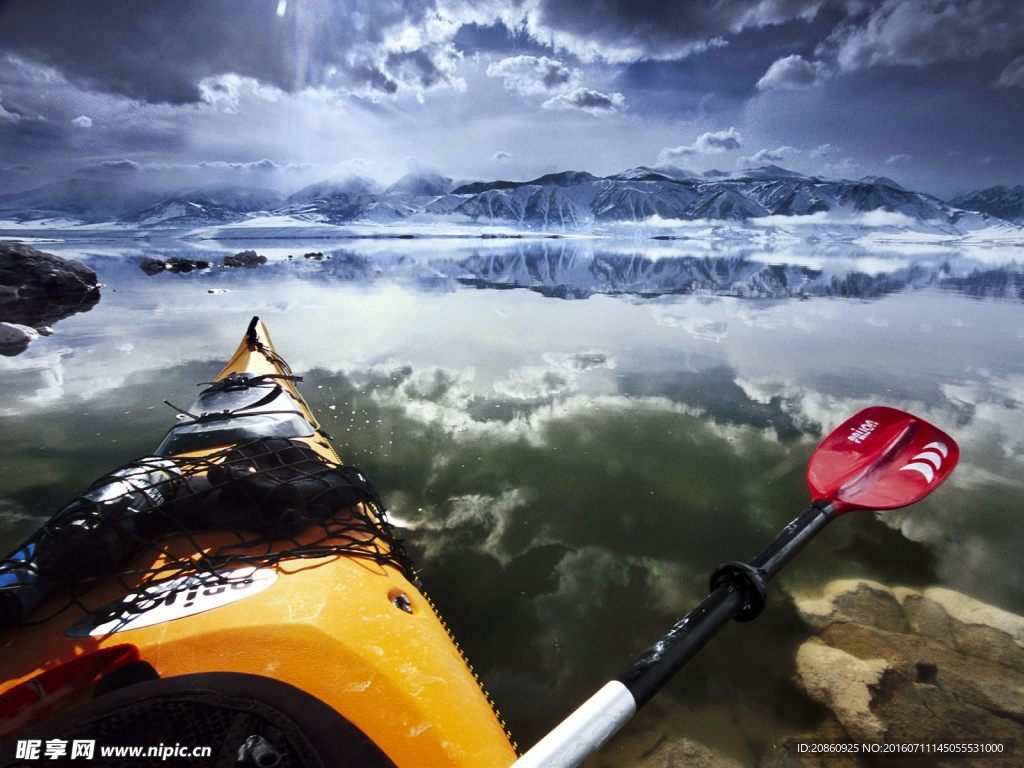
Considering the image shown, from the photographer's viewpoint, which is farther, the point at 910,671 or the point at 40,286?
the point at 40,286

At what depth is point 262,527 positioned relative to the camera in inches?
117

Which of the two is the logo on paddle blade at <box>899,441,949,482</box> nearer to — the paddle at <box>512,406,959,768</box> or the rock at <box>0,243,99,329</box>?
the paddle at <box>512,406,959,768</box>

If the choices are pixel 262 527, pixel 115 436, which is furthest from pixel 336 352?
pixel 262 527

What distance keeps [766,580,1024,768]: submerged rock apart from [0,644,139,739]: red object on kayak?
3395 mm

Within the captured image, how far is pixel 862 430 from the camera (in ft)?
17.5

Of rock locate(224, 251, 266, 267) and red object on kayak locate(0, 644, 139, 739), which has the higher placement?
red object on kayak locate(0, 644, 139, 739)

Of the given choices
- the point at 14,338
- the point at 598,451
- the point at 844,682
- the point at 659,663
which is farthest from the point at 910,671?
the point at 14,338

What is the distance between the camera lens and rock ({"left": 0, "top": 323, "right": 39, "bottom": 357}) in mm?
9953

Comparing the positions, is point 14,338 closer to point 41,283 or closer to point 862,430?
point 41,283

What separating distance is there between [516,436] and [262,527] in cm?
359

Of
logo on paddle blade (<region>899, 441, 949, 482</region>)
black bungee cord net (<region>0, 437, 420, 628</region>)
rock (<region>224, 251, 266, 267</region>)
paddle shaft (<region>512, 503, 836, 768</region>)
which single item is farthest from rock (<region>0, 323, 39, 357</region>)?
rock (<region>224, 251, 266, 267</region>)

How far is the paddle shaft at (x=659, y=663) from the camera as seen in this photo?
5.68 feet

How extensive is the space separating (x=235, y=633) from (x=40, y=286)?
82.8 ft

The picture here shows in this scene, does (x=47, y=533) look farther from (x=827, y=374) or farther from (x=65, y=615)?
(x=827, y=374)
